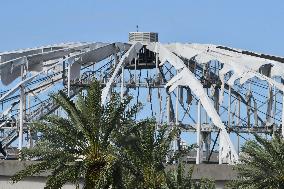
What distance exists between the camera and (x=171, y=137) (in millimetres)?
43531

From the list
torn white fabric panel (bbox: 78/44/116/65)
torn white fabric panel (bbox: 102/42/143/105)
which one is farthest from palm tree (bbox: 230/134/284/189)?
torn white fabric panel (bbox: 78/44/116/65)

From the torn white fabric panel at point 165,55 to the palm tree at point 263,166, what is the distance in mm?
23379

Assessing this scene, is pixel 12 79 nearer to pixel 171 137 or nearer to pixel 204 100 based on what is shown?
pixel 204 100

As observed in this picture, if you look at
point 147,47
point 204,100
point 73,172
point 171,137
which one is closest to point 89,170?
point 73,172

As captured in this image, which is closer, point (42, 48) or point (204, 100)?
point (204, 100)

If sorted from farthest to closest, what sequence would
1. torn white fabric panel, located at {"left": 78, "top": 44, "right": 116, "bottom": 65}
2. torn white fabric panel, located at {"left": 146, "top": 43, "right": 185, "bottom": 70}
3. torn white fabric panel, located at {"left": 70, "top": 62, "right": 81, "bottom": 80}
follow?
torn white fabric panel, located at {"left": 78, "top": 44, "right": 116, "bottom": 65}
torn white fabric panel, located at {"left": 70, "top": 62, "right": 81, "bottom": 80}
torn white fabric panel, located at {"left": 146, "top": 43, "right": 185, "bottom": 70}

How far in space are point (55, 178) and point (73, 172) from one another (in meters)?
0.97

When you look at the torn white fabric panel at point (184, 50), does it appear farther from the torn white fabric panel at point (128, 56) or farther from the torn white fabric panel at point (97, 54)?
the torn white fabric panel at point (97, 54)

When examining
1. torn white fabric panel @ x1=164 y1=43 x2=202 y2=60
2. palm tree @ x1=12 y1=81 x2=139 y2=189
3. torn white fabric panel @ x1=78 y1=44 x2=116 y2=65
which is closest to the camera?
palm tree @ x1=12 y1=81 x2=139 y2=189

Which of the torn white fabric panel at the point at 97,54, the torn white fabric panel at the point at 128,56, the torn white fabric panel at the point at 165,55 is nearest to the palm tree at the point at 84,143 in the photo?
the torn white fabric panel at the point at 128,56

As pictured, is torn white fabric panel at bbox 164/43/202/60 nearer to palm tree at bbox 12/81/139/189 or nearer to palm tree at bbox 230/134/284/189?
palm tree at bbox 230/134/284/189

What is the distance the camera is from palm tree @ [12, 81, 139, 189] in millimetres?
39656

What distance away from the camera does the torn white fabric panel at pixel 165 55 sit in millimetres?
73031

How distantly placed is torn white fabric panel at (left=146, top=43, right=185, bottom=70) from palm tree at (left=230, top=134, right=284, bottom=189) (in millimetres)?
23379
